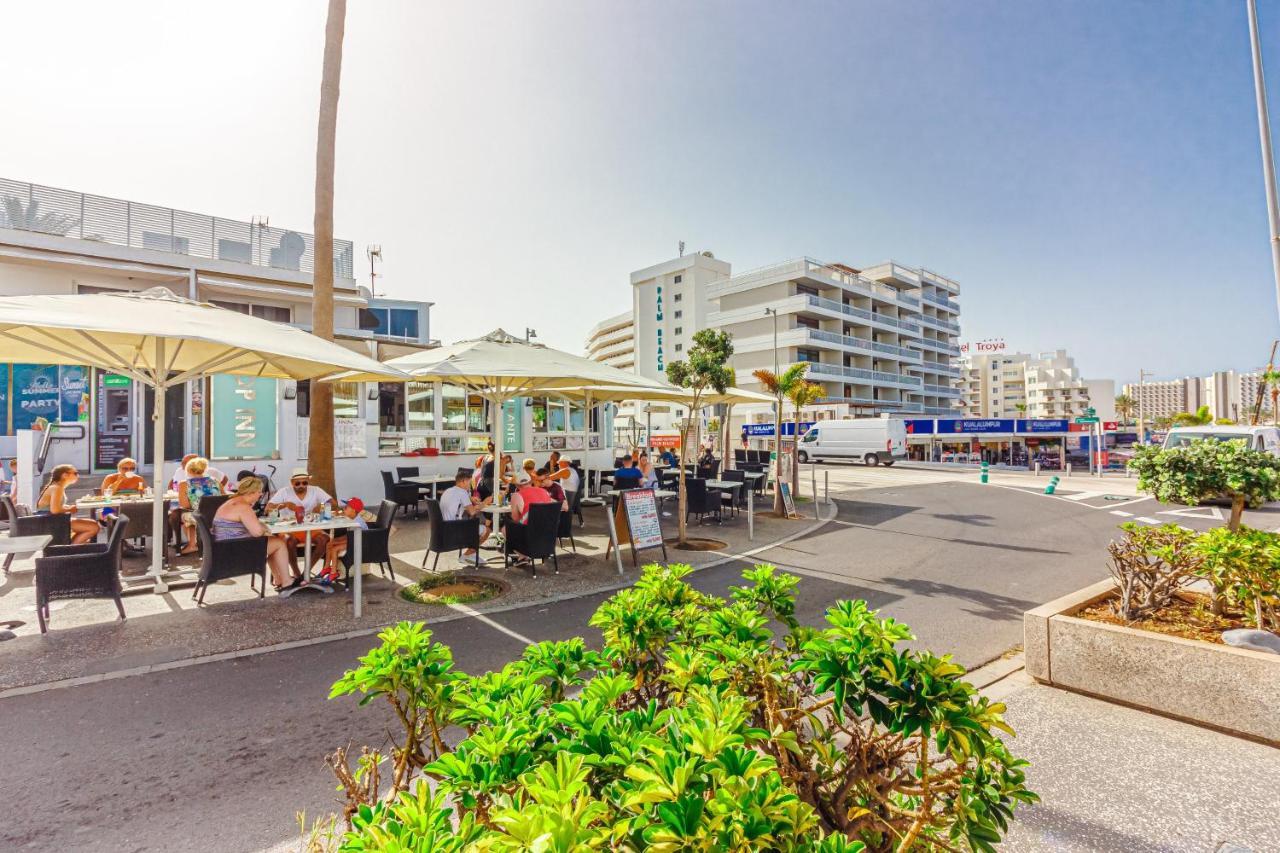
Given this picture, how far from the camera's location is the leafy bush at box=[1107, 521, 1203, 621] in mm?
4289

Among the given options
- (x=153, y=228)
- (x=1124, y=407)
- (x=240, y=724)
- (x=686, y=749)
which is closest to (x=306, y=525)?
(x=240, y=724)

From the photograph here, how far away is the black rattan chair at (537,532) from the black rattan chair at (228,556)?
2832mm

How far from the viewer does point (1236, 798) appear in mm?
2883

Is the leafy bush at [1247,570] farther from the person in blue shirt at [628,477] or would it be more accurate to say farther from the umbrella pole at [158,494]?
the umbrella pole at [158,494]

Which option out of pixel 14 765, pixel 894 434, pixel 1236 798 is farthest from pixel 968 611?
pixel 894 434

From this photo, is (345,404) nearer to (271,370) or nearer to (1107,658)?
(271,370)

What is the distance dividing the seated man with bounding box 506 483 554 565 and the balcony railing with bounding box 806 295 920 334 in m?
47.9

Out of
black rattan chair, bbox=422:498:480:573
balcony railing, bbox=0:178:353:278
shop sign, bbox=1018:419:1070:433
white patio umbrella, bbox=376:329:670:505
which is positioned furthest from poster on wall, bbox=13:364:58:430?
shop sign, bbox=1018:419:1070:433

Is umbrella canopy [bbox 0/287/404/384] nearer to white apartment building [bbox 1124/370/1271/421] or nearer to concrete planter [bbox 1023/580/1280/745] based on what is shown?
concrete planter [bbox 1023/580/1280/745]

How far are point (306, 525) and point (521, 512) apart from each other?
269cm

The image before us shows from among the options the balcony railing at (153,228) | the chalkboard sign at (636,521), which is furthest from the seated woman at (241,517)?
the balcony railing at (153,228)

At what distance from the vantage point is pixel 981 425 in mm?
36656

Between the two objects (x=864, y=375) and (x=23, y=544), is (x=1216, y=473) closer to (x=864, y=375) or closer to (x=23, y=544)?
(x=23, y=544)

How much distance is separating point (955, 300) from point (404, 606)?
8359 cm
